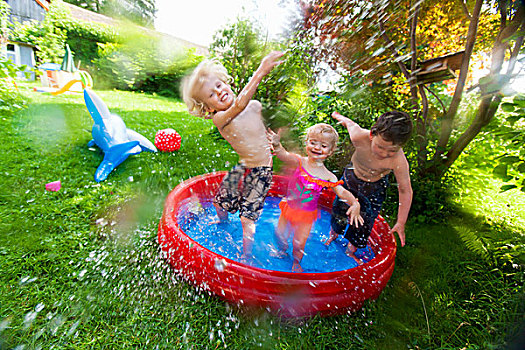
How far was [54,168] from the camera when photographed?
366 cm

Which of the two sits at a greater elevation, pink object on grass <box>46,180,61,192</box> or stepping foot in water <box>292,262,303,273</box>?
stepping foot in water <box>292,262,303,273</box>

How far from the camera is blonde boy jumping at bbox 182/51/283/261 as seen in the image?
1.96m

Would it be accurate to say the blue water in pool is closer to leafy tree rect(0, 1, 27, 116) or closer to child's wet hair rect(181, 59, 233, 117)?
child's wet hair rect(181, 59, 233, 117)

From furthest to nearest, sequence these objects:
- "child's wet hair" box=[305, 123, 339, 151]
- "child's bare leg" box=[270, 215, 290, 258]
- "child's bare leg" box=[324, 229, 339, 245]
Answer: "child's bare leg" box=[324, 229, 339, 245] < "child's bare leg" box=[270, 215, 290, 258] < "child's wet hair" box=[305, 123, 339, 151]

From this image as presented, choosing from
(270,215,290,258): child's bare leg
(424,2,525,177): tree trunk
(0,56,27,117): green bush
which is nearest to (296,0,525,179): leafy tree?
(424,2,525,177): tree trunk

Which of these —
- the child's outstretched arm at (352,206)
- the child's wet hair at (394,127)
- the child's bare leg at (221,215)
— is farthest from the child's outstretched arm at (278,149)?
the child's bare leg at (221,215)

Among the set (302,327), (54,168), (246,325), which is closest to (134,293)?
(246,325)

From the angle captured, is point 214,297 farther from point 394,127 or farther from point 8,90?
point 8,90

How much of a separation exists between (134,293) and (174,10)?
231 cm

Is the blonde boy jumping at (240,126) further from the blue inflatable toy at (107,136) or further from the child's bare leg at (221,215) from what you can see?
the blue inflatable toy at (107,136)

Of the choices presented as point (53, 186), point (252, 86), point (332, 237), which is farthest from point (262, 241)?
point (53, 186)

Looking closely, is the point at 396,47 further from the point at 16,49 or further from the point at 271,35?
the point at 16,49

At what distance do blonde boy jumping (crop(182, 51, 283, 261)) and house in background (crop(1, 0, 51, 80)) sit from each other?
17217 mm

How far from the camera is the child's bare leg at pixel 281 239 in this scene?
257cm
